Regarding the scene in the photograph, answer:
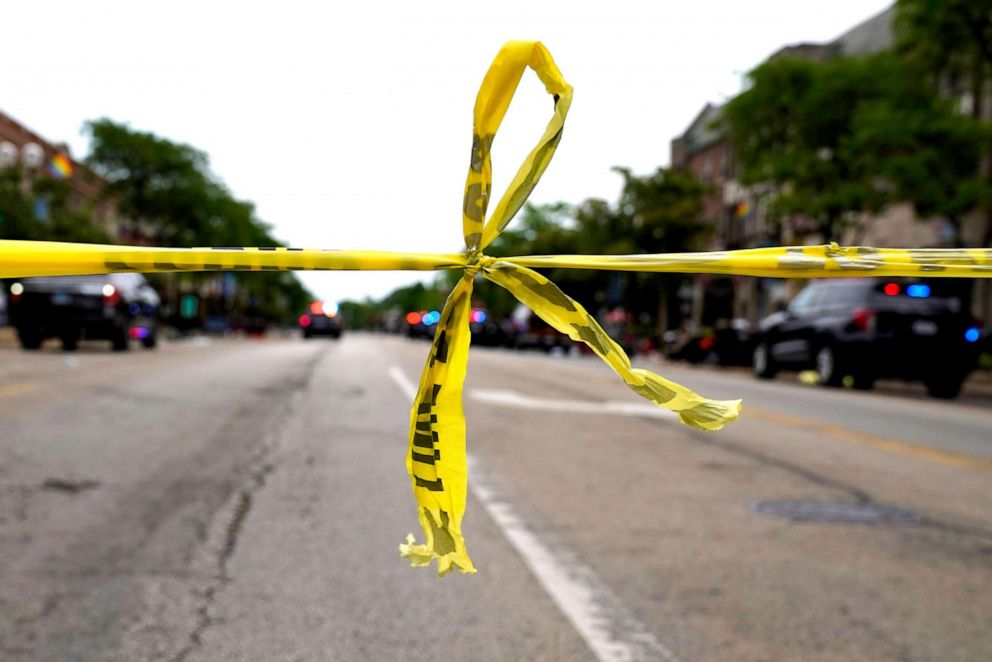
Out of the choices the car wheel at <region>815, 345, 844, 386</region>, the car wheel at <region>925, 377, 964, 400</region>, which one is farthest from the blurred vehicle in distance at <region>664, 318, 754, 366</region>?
the car wheel at <region>925, 377, 964, 400</region>

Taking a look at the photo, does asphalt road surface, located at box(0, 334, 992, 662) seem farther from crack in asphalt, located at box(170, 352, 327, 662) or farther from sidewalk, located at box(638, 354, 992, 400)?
sidewalk, located at box(638, 354, 992, 400)

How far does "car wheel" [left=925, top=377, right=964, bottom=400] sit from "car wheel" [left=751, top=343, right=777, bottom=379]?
3.77m

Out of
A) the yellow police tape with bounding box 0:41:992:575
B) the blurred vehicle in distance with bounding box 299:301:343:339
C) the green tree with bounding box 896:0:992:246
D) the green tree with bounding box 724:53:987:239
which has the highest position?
the green tree with bounding box 896:0:992:246

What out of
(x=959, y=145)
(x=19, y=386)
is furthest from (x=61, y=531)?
(x=959, y=145)

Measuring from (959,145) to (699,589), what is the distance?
2472cm

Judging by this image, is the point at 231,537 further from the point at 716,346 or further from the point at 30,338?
the point at 716,346

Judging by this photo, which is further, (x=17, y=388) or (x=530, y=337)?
(x=530, y=337)

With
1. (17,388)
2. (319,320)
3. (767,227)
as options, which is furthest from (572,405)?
(319,320)

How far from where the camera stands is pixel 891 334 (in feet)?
57.1

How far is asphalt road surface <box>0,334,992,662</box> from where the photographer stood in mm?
4020

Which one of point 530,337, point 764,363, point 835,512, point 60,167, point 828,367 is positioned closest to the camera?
point 835,512

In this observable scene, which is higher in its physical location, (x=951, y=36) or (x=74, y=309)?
(x=951, y=36)

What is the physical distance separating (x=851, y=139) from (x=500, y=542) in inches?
1051

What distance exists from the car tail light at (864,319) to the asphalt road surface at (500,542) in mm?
6092
